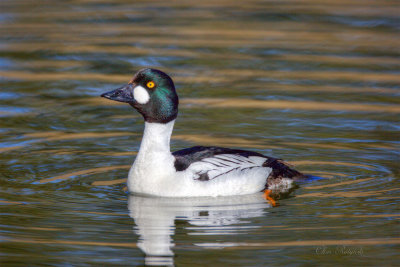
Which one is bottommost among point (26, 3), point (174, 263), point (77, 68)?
point (174, 263)

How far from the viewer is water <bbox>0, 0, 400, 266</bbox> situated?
27.8 feet

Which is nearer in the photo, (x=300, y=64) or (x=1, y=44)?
(x=300, y=64)

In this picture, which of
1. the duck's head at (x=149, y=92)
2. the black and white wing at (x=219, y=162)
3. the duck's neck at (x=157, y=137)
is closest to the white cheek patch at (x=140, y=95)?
Answer: the duck's head at (x=149, y=92)

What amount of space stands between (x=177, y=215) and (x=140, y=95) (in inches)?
58.2

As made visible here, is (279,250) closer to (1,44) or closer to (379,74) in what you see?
(379,74)

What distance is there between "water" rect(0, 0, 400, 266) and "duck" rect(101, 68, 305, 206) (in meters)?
0.16

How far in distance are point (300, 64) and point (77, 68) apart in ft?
13.9

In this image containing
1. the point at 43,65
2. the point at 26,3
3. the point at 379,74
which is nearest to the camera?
the point at 379,74

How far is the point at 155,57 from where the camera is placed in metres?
17.0

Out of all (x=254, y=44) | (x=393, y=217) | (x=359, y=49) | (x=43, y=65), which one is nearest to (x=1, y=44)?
(x=43, y=65)

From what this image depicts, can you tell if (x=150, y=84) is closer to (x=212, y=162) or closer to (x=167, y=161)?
(x=167, y=161)

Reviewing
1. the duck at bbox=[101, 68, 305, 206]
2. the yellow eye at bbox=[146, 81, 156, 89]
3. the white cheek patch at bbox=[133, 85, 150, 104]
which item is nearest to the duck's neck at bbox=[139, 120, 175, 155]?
the duck at bbox=[101, 68, 305, 206]

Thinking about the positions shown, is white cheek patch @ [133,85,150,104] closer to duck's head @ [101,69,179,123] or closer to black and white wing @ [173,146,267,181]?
duck's head @ [101,69,179,123]

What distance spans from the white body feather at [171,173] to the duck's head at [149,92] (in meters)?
0.25
